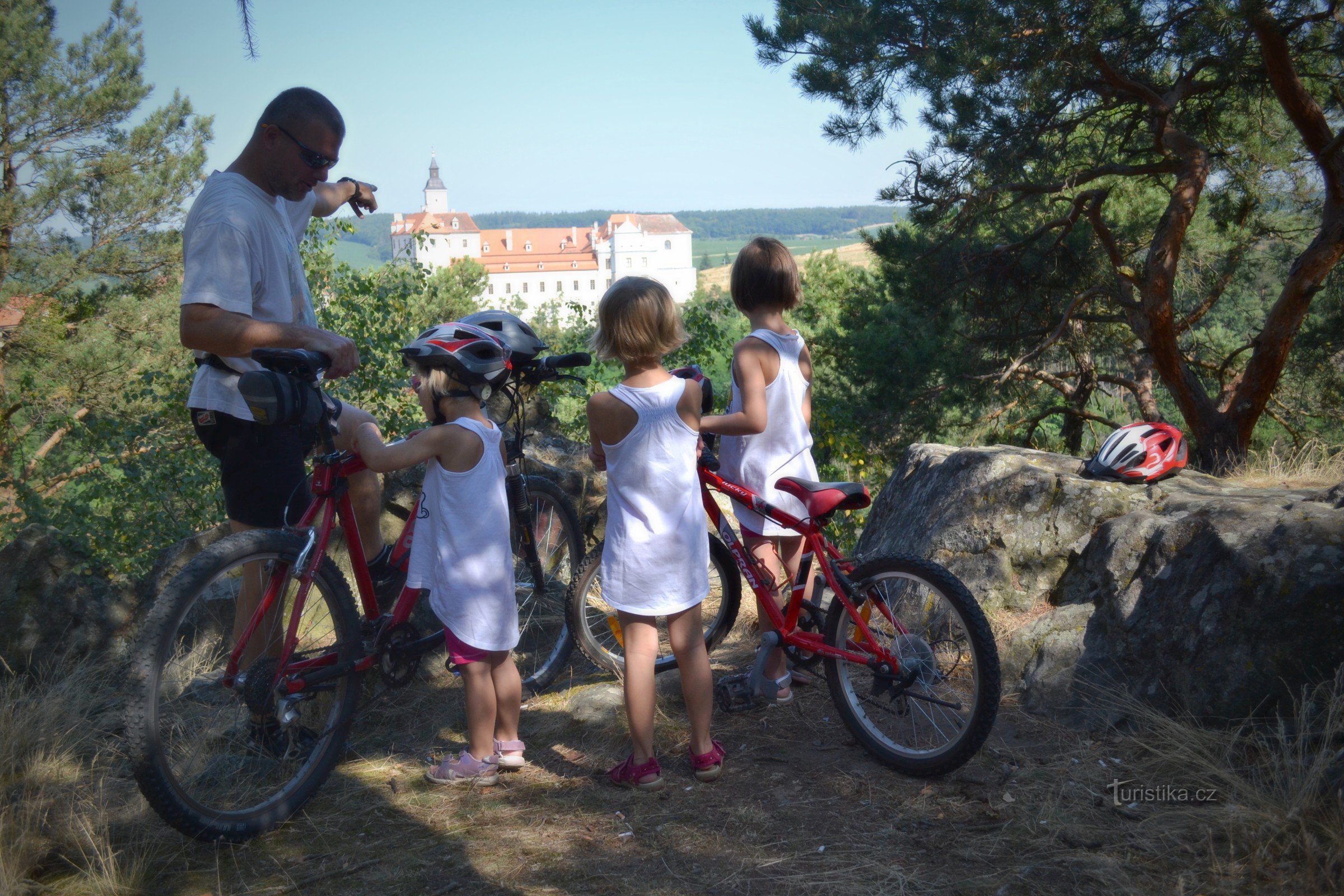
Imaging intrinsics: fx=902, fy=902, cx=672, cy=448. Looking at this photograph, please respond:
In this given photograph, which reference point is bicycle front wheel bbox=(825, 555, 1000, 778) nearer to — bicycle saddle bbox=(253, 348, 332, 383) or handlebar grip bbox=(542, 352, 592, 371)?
handlebar grip bbox=(542, 352, 592, 371)

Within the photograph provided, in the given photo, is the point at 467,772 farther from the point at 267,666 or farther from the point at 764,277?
the point at 764,277

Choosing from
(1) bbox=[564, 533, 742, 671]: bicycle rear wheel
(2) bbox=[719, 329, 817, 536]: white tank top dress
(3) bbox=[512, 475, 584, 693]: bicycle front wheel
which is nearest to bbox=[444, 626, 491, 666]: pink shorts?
(1) bbox=[564, 533, 742, 671]: bicycle rear wheel

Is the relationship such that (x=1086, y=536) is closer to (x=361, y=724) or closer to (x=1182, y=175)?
(x=361, y=724)

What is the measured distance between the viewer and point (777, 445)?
3281 mm

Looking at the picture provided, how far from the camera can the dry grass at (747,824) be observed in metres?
2.17

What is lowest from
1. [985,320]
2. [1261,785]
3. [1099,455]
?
[1261,785]

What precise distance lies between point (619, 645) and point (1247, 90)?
837 cm

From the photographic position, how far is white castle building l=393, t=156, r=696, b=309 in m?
138

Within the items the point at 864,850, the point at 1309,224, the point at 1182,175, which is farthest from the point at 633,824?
the point at 1309,224

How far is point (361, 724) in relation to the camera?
11.3 feet

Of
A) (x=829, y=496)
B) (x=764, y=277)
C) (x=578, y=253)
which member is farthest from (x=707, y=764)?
(x=578, y=253)

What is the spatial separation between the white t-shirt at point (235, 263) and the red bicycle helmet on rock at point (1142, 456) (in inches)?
134

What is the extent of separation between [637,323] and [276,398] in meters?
1.04

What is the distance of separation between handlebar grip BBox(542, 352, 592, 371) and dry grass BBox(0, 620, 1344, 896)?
138cm
